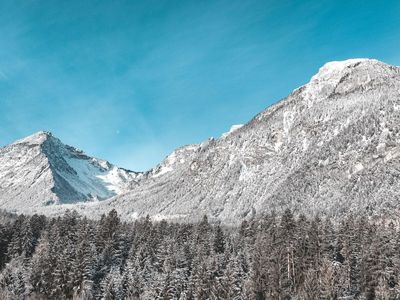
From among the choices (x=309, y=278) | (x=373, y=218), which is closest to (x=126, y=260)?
(x=309, y=278)

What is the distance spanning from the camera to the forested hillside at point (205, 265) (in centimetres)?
8812

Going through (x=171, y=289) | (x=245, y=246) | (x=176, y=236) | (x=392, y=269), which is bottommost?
(x=392, y=269)

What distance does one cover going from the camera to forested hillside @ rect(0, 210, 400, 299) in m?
88.1

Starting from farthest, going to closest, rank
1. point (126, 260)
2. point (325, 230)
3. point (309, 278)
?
point (126, 260) < point (325, 230) < point (309, 278)

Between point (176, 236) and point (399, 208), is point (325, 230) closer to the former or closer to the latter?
point (176, 236)

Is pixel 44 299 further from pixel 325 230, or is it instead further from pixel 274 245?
pixel 325 230

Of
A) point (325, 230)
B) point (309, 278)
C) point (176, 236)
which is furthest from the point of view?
point (176, 236)

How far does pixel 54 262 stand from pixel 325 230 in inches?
2338

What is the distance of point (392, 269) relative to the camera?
298 ft

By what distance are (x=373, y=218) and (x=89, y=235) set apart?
11470cm

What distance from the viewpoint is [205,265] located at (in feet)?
323

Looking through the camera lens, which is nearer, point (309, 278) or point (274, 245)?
point (309, 278)

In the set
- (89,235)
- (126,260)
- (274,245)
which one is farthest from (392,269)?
(89,235)

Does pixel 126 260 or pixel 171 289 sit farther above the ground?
pixel 126 260
